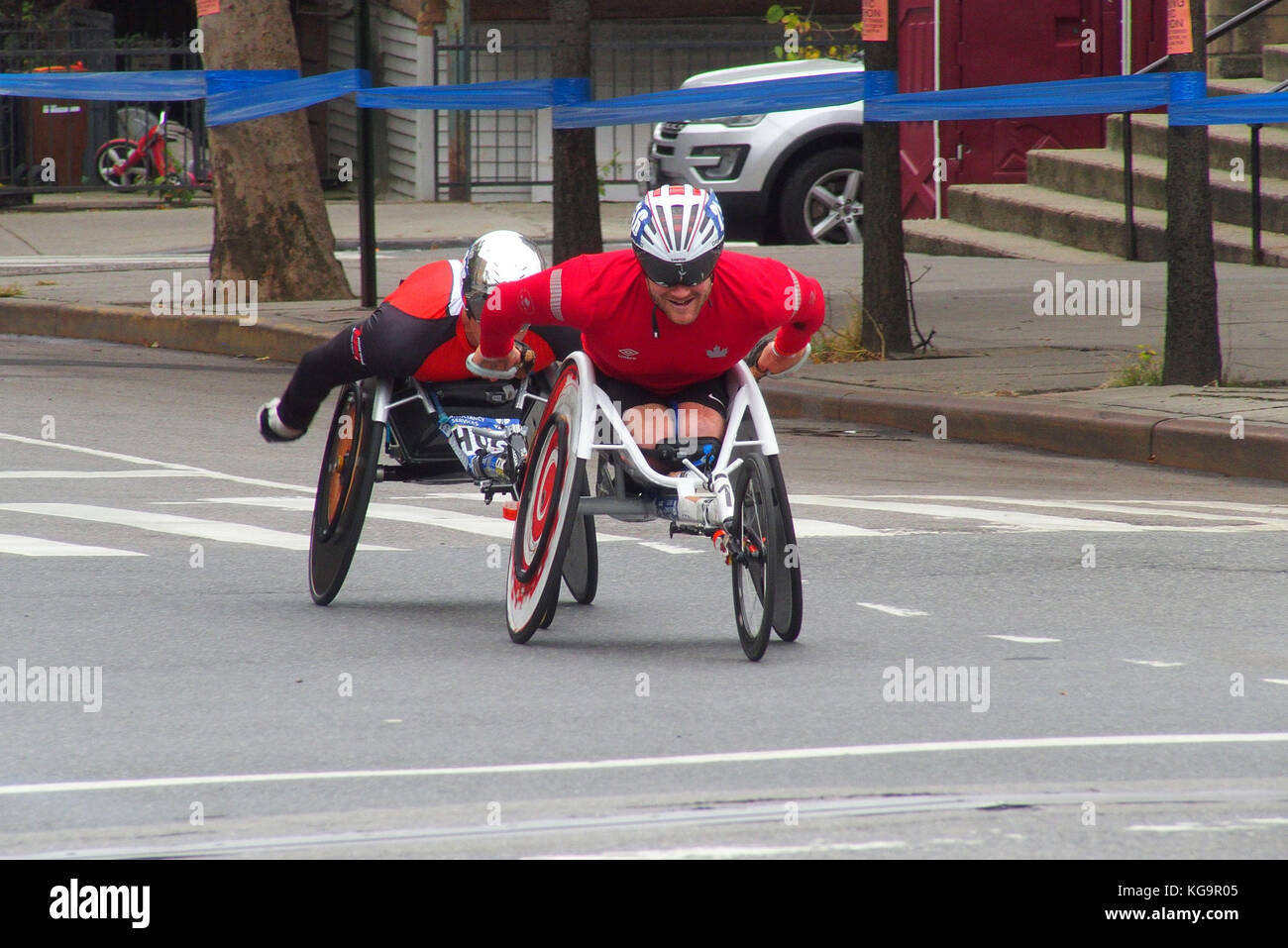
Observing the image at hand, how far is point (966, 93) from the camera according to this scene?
14.1 meters

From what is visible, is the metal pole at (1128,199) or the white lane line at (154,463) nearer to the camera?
the white lane line at (154,463)

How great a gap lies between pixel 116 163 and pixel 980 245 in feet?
39.2

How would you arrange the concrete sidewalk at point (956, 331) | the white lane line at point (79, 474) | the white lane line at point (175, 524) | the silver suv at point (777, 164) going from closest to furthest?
the white lane line at point (175, 524)
the white lane line at point (79, 474)
the concrete sidewalk at point (956, 331)
the silver suv at point (777, 164)

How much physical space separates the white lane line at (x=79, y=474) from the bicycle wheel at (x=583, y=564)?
3645 millimetres

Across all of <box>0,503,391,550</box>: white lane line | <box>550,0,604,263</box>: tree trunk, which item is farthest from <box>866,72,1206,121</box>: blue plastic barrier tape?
<box>0,503,391,550</box>: white lane line

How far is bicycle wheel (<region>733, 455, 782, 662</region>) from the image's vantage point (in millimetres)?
6695

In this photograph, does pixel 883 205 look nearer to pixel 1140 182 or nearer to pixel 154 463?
pixel 154 463

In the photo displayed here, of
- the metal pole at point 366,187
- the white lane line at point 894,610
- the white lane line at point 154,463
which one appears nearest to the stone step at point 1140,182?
the metal pole at point 366,187

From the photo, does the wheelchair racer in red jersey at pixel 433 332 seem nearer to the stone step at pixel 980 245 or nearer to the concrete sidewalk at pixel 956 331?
the concrete sidewalk at pixel 956 331

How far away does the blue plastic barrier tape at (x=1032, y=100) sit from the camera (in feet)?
42.2

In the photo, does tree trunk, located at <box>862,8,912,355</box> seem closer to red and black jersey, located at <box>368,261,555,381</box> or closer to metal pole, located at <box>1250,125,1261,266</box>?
metal pole, located at <box>1250,125,1261,266</box>

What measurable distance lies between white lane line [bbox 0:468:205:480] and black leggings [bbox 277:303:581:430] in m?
3.14
